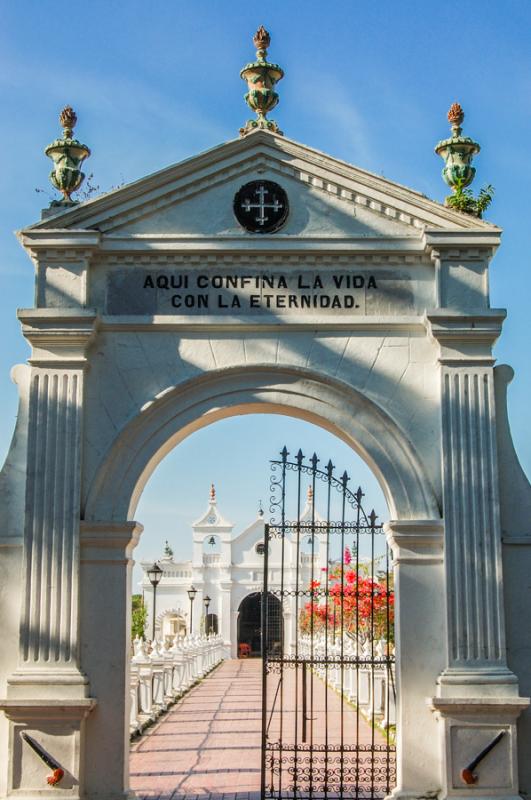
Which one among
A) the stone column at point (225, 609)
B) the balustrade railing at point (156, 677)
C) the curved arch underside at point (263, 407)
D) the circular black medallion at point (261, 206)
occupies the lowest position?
the balustrade railing at point (156, 677)

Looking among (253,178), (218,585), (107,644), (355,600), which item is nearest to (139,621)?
(218,585)

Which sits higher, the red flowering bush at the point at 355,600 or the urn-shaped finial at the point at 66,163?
the urn-shaped finial at the point at 66,163

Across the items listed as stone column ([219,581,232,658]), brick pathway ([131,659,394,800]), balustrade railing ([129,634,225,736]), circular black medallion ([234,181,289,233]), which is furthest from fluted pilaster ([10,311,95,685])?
stone column ([219,581,232,658])

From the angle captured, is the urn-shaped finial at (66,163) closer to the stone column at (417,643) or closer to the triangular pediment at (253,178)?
the triangular pediment at (253,178)

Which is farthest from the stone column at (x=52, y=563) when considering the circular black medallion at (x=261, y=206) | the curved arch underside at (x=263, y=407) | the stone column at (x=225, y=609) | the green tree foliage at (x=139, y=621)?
the stone column at (x=225, y=609)

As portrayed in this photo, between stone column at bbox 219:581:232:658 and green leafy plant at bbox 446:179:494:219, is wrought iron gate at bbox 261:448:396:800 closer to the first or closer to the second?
green leafy plant at bbox 446:179:494:219

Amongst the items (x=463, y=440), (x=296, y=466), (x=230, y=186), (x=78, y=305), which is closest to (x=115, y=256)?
(x=78, y=305)

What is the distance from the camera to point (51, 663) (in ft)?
34.1

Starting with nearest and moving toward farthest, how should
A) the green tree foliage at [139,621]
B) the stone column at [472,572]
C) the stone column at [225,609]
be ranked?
the stone column at [472,572], the green tree foliage at [139,621], the stone column at [225,609]

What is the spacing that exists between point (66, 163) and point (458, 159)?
384cm

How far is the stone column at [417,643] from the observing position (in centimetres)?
1031

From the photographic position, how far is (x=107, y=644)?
10500mm

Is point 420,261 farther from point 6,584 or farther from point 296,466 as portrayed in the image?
point 6,584

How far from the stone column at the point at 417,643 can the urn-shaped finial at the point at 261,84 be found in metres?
4.26
